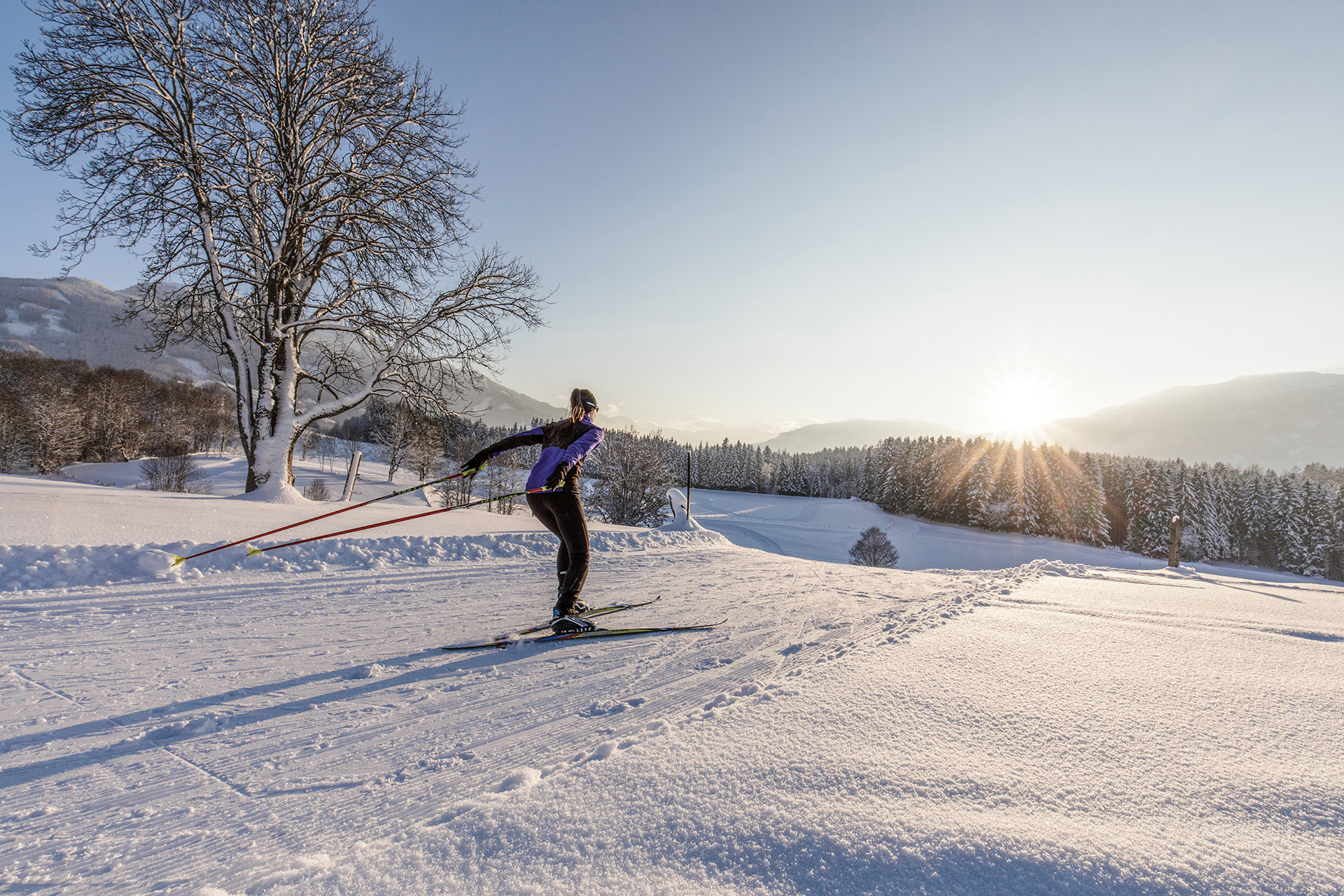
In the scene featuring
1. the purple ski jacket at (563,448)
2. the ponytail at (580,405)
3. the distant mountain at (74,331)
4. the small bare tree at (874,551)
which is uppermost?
the distant mountain at (74,331)

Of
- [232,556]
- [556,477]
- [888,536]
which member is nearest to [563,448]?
[556,477]

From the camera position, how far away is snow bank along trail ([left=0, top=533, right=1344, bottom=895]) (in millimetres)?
1484

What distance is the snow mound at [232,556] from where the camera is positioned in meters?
5.00

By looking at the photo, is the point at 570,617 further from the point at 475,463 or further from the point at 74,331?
the point at 74,331

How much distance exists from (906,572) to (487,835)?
25.4 ft

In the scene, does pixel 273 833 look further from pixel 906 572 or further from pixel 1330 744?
pixel 906 572

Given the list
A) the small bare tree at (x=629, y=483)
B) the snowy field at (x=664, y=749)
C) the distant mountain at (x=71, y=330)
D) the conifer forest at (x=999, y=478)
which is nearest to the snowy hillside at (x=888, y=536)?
the conifer forest at (x=999, y=478)

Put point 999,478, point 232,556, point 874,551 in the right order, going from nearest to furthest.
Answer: point 232,556, point 874,551, point 999,478

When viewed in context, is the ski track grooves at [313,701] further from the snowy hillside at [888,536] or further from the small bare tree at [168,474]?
the snowy hillside at [888,536]

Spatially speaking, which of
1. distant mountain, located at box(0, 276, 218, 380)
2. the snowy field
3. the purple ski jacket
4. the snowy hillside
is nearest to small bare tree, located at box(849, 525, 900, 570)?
the snowy hillside

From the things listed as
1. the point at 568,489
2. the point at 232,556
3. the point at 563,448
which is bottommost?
the point at 232,556

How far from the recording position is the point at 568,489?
454 cm

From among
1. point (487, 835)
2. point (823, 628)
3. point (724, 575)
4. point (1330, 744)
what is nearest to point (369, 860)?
point (487, 835)

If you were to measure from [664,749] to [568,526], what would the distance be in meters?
2.59
